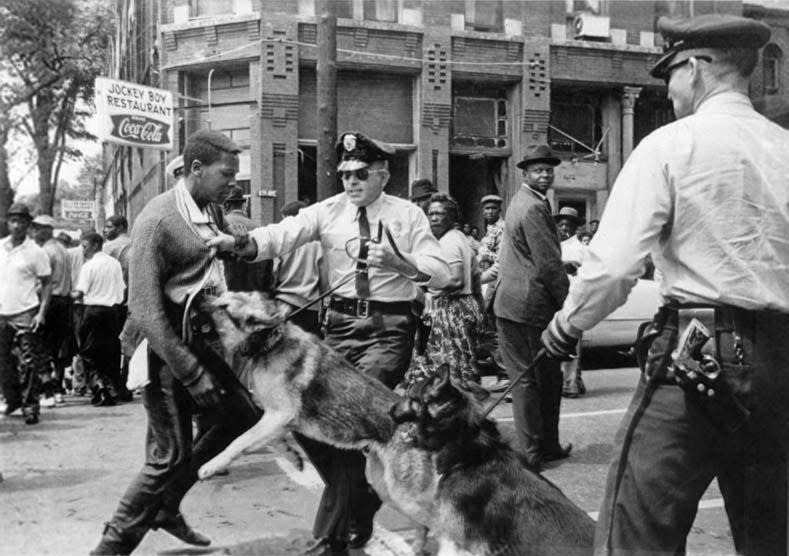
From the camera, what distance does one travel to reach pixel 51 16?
5785mm

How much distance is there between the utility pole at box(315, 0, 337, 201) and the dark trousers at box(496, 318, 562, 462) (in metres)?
3.44

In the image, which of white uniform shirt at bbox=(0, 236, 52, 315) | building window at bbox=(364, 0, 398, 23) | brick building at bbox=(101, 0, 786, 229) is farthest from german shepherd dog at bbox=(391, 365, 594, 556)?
building window at bbox=(364, 0, 398, 23)

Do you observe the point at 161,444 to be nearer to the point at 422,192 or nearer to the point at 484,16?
the point at 422,192

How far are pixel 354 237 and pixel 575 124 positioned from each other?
1651 centimetres

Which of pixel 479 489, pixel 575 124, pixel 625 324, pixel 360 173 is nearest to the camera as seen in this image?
pixel 479 489

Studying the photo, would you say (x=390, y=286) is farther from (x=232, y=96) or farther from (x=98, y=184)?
(x=98, y=184)

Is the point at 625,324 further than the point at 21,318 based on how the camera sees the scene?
Yes

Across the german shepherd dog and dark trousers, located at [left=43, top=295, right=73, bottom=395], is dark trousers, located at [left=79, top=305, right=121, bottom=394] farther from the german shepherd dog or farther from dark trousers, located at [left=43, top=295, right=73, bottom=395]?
the german shepherd dog

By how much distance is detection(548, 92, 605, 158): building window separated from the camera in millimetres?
19516

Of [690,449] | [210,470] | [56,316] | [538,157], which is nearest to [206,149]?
[210,470]

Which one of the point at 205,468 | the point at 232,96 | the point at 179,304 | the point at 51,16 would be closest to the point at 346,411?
the point at 205,468

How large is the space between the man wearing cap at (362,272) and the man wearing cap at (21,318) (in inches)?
182

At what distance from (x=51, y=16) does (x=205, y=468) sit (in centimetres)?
393

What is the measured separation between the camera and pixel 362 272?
4211mm
